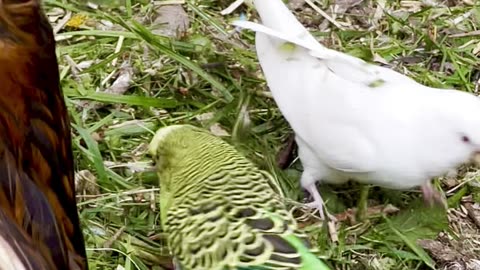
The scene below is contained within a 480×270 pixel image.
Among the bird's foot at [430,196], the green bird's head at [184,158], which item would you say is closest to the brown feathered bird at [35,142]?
the green bird's head at [184,158]

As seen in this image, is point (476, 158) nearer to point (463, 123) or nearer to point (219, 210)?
point (463, 123)

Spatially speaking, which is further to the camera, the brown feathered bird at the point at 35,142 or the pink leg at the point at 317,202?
the pink leg at the point at 317,202

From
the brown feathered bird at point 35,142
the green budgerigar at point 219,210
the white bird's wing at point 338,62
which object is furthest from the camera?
the white bird's wing at point 338,62

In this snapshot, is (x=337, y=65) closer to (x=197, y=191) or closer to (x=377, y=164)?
(x=377, y=164)

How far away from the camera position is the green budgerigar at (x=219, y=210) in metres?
1.75

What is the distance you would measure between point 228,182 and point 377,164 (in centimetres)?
35

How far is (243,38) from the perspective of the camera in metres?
2.71

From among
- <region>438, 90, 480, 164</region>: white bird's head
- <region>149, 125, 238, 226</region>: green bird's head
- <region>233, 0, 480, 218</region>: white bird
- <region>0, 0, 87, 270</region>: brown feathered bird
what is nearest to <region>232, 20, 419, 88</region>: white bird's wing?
<region>233, 0, 480, 218</region>: white bird

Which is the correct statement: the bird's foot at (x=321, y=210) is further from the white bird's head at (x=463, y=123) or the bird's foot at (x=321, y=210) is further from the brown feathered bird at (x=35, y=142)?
the brown feathered bird at (x=35, y=142)

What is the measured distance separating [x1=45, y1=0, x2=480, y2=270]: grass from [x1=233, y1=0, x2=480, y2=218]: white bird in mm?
146

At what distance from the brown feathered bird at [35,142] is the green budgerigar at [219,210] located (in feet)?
1.10

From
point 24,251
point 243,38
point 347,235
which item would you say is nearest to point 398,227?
point 347,235

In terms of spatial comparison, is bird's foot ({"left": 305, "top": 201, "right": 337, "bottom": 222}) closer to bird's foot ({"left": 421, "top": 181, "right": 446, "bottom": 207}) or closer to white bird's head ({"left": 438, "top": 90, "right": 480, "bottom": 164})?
bird's foot ({"left": 421, "top": 181, "right": 446, "bottom": 207})

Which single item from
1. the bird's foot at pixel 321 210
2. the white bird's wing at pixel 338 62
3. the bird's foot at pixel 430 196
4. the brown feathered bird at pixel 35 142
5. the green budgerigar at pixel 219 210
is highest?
the brown feathered bird at pixel 35 142
